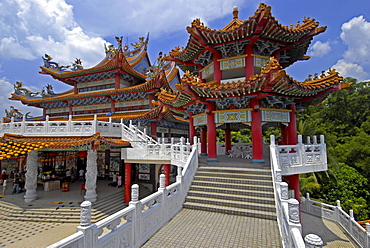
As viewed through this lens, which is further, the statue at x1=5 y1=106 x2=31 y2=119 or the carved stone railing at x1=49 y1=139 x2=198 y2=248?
the statue at x1=5 y1=106 x2=31 y2=119

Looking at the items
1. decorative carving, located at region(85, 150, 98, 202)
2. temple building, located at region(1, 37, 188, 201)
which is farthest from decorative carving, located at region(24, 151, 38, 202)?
decorative carving, located at region(85, 150, 98, 202)

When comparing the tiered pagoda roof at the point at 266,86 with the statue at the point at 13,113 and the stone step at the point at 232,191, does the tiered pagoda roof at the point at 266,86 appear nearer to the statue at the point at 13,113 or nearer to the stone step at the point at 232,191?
the stone step at the point at 232,191

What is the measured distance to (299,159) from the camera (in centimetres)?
814

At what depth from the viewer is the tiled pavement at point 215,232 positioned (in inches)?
183

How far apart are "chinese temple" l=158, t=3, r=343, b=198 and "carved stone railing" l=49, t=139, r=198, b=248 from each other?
379 centimetres

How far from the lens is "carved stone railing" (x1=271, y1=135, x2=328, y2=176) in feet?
25.1

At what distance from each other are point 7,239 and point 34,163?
17.9 ft

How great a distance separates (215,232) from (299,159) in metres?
5.10

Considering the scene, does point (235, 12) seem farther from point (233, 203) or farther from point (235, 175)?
point (233, 203)

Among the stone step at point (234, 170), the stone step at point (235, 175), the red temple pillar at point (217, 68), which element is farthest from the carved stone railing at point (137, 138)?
the red temple pillar at point (217, 68)

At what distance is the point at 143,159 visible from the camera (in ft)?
42.2

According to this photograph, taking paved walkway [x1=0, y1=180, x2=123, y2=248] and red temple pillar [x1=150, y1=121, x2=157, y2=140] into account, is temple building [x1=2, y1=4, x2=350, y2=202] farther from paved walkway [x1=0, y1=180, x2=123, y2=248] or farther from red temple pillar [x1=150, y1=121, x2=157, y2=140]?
paved walkway [x1=0, y1=180, x2=123, y2=248]

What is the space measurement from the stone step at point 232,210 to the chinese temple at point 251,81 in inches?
123

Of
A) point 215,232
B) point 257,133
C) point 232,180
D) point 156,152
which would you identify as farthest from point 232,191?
point 156,152
